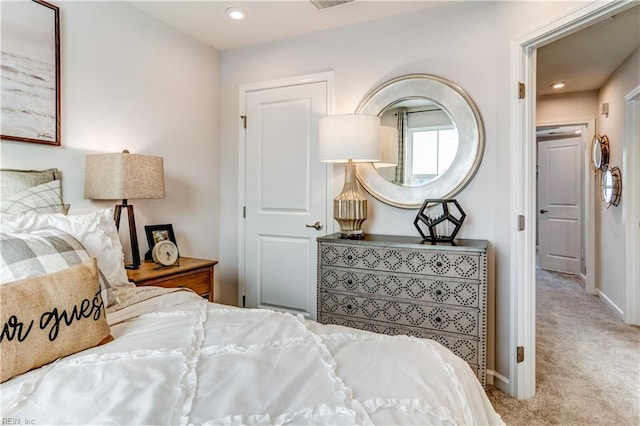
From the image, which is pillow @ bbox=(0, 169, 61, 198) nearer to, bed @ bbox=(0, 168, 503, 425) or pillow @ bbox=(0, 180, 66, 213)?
pillow @ bbox=(0, 180, 66, 213)

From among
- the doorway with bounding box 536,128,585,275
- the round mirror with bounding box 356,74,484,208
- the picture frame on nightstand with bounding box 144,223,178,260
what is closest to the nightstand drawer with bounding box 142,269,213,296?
the picture frame on nightstand with bounding box 144,223,178,260

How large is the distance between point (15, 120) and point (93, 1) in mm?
969

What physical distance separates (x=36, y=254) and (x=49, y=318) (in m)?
0.29

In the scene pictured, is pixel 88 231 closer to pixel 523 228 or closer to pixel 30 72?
pixel 30 72

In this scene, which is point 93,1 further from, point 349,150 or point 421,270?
point 421,270

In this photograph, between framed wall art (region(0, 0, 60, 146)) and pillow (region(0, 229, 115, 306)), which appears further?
framed wall art (region(0, 0, 60, 146))

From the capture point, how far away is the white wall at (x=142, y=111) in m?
2.14

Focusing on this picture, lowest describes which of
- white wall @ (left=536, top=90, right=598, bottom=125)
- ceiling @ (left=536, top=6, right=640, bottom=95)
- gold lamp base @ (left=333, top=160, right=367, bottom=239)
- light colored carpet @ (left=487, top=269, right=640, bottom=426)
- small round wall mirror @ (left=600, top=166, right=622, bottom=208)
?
light colored carpet @ (left=487, top=269, right=640, bottom=426)

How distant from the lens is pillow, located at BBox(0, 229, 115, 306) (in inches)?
41.5

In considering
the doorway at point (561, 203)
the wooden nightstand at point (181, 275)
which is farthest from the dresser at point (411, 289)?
the doorway at point (561, 203)

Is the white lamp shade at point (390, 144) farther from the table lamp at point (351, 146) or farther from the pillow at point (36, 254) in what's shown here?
the pillow at point (36, 254)

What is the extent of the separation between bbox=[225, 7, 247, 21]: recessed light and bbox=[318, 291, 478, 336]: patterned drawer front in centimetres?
212

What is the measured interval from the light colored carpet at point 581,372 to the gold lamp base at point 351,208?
1.34 metres

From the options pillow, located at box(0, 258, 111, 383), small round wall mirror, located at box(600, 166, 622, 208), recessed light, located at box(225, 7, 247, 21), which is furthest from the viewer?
small round wall mirror, located at box(600, 166, 622, 208)
